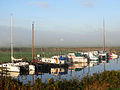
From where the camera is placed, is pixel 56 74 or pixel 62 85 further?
pixel 56 74

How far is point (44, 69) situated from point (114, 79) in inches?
1070

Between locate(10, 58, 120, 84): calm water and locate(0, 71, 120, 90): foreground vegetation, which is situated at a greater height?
locate(0, 71, 120, 90): foreground vegetation

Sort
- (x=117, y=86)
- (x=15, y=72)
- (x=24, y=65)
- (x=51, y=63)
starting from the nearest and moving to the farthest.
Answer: (x=117, y=86) < (x=15, y=72) < (x=24, y=65) < (x=51, y=63)

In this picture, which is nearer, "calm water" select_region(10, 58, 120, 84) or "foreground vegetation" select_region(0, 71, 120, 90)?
"foreground vegetation" select_region(0, 71, 120, 90)

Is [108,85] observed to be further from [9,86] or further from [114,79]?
[9,86]

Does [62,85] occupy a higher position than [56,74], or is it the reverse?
[62,85]

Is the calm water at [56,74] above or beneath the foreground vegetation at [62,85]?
beneath

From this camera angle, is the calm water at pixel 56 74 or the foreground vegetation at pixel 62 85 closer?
the foreground vegetation at pixel 62 85

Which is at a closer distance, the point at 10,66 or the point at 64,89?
the point at 64,89

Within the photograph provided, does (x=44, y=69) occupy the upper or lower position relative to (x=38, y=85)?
lower

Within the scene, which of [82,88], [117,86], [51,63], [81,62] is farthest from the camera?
[81,62]

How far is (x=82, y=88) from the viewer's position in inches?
620

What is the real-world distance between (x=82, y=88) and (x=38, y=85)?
379 cm

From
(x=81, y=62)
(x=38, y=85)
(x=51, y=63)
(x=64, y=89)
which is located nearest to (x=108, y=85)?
(x=64, y=89)
